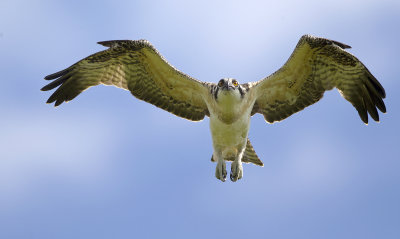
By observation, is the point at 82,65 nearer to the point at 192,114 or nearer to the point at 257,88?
the point at 192,114

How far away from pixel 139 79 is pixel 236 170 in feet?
8.99

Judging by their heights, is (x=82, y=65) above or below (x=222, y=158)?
above

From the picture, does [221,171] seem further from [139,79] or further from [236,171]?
[139,79]

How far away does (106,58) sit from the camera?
15328 mm

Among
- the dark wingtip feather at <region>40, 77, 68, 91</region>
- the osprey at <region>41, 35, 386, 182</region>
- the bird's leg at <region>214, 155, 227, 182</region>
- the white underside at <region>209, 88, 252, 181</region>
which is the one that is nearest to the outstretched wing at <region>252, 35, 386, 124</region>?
the osprey at <region>41, 35, 386, 182</region>

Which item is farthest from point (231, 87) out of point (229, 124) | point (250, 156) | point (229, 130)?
point (250, 156)

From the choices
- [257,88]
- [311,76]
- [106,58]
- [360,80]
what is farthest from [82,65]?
[360,80]

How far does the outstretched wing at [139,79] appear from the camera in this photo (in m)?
15.2

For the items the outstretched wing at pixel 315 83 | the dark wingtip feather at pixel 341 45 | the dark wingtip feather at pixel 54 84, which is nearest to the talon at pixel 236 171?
the outstretched wing at pixel 315 83

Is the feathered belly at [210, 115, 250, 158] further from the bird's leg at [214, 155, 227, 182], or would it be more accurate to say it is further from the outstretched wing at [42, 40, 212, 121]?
the outstretched wing at [42, 40, 212, 121]

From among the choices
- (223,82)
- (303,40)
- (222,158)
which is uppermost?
(303,40)

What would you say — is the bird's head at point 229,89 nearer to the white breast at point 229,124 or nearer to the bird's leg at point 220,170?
the white breast at point 229,124

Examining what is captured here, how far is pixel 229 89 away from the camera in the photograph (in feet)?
46.6

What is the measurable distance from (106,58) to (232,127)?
291 cm
